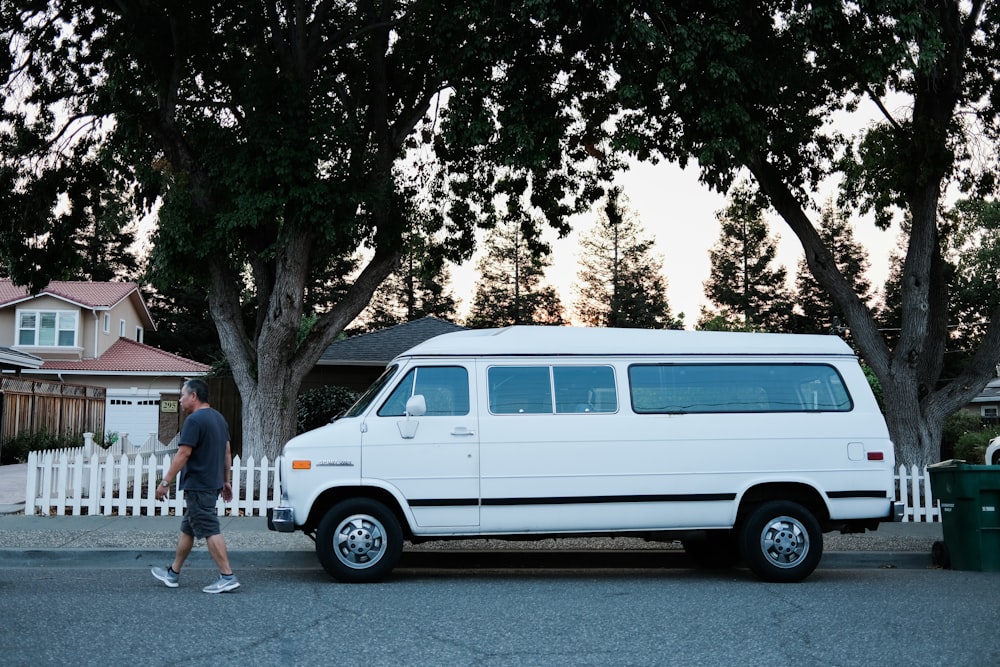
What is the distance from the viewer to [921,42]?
13.1m

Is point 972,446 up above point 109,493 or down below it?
above

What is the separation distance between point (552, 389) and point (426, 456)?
136cm

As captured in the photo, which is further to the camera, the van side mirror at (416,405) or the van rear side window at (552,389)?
the van rear side window at (552,389)

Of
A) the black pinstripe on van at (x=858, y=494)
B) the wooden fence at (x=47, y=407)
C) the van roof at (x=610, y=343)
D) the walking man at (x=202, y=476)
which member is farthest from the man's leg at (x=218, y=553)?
the wooden fence at (x=47, y=407)

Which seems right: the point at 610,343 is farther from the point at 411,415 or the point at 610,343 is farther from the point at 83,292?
the point at 83,292

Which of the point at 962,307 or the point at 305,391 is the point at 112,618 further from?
the point at 962,307

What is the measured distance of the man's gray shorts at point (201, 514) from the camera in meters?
8.38

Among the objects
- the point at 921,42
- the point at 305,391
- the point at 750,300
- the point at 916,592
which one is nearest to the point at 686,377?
the point at 916,592

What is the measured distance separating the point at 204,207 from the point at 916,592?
11.3 m

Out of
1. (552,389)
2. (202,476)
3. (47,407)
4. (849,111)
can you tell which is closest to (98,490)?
(202,476)

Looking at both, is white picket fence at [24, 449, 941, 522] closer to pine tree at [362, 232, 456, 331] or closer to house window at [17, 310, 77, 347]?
house window at [17, 310, 77, 347]

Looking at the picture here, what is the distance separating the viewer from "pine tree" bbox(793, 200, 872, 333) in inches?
2638

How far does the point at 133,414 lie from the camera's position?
40.9 metres

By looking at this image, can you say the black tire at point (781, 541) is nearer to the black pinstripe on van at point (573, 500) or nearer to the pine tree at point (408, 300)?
the black pinstripe on van at point (573, 500)
